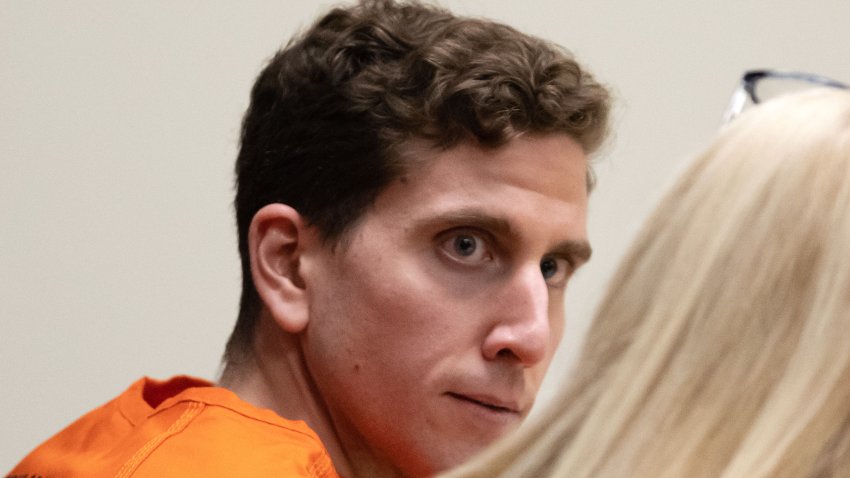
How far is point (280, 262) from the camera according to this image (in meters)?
1.30

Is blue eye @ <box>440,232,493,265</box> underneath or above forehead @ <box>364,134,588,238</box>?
underneath

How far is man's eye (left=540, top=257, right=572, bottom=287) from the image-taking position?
1329 mm

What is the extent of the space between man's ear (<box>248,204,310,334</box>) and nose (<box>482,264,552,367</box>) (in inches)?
7.5

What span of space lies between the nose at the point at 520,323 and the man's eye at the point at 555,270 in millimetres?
72

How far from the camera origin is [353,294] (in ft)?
4.13

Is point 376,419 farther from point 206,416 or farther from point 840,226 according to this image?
point 840,226

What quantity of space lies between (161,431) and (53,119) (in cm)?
95

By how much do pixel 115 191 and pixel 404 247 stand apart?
0.86 meters

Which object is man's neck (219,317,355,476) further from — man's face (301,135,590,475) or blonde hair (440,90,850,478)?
blonde hair (440,90,850,478)

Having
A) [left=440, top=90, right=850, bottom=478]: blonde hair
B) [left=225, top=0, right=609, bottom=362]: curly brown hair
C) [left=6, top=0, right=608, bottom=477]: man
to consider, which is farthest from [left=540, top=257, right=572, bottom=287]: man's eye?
[left=440, top=90, right=850, bottom=478]: blonde hair

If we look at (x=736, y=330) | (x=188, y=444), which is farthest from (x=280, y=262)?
(x=736, y=330)

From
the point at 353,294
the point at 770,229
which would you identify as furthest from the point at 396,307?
the point at 770,229

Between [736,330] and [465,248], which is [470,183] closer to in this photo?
[465,248]

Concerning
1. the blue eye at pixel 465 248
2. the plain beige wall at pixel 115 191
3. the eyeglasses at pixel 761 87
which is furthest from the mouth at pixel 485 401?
the plain beige wall at pixel 115 191
